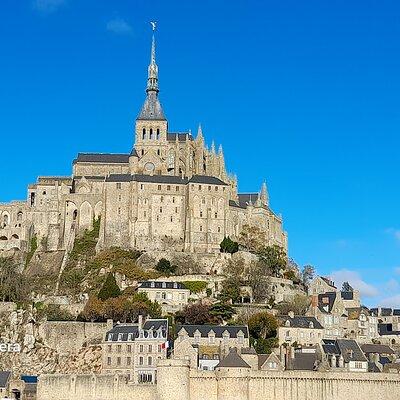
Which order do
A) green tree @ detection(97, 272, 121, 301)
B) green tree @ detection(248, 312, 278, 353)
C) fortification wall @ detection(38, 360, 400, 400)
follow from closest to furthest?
fortification wall @ detection(38, 360, 400, 400) < green tree @ detection(248, 312, 278, 353) < green tree @ detection(97, 272, 121, 301)

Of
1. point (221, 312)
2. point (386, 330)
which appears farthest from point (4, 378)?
point (386, 330)

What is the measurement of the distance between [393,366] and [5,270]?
3608cm

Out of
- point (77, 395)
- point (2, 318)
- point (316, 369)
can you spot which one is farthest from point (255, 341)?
point (2, 318)

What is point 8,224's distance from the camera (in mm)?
92375

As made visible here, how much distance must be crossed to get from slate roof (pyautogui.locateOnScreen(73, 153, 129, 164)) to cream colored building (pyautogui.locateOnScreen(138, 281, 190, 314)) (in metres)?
21.4

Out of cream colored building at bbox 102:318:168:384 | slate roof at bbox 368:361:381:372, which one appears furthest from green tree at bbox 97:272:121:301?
slate roof at bbox 368:361:381:372

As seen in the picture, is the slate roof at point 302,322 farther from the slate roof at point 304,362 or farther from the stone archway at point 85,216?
the stone archway at point 85,216

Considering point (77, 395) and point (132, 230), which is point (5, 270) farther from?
point (77, 395)

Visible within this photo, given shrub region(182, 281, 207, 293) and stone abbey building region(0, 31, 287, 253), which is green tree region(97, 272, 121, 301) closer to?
shrub region(182, 281, 207, 293)

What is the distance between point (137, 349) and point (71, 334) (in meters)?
9.74

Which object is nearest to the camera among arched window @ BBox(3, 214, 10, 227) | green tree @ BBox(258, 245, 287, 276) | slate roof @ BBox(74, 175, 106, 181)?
green tree @ BBox(258, 245, 287, 276)

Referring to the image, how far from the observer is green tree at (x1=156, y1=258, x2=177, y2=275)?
266ft

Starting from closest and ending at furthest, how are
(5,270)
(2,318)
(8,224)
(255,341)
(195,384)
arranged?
(195,384) → (255,341) → (2,318) → (5,270) → (8,224)

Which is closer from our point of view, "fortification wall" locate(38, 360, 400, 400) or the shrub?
"fortification wall" locate(38, 360, 400, 400)
